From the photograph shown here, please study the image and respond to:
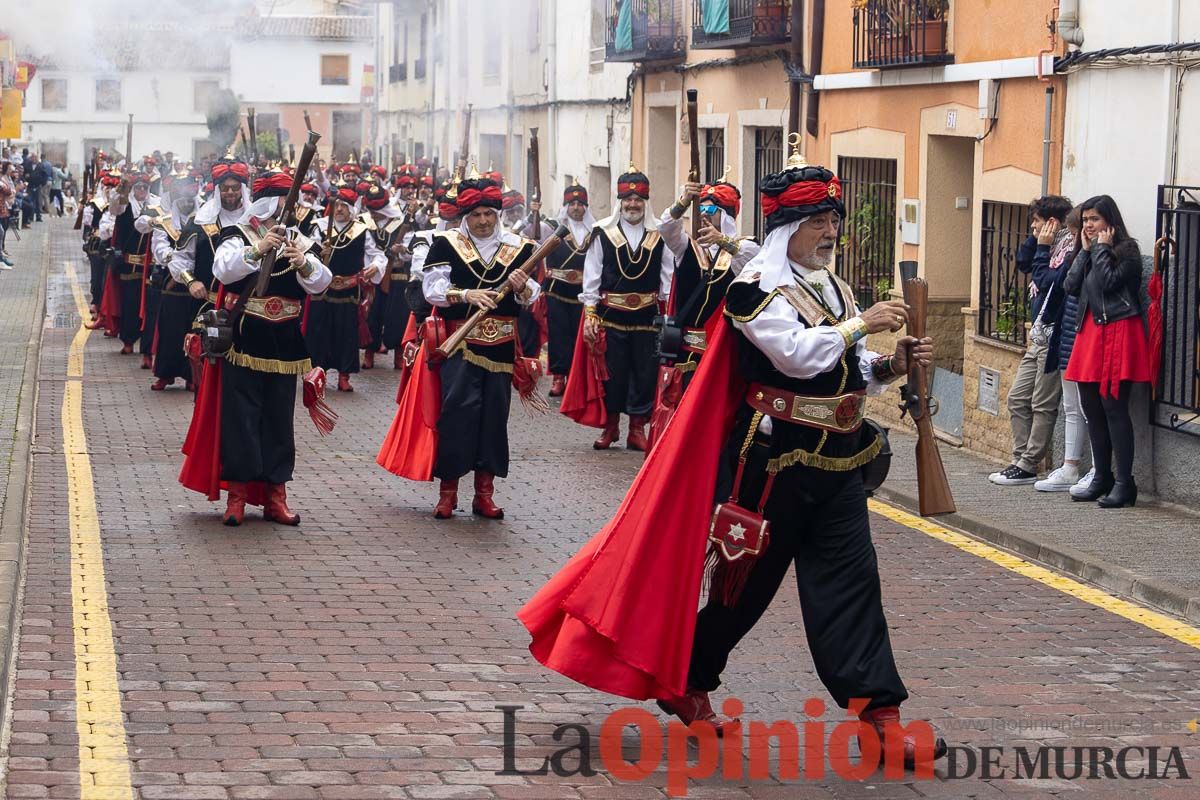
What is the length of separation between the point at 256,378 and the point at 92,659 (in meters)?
3.45

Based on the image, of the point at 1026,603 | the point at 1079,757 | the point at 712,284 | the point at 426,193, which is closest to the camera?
the point at 1079,757

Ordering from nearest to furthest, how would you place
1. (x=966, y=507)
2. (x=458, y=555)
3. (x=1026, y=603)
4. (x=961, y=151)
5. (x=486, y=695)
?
(x=486, y=695) → (x=1026, y=603) → (x=458, y=555) → (x=966, y=507) → (x=961, y=151)

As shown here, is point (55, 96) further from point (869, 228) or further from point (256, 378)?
point (256, 378)

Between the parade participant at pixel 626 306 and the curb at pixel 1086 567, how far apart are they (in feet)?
11.5

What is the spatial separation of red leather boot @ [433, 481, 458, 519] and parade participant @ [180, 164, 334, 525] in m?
0.85

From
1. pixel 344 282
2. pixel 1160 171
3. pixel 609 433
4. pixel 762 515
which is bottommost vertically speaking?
pixel 609 433

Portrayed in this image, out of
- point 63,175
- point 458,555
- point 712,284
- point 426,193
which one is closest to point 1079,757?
point 458,555

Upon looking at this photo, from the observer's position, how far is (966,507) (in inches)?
447

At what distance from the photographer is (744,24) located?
19.8 m

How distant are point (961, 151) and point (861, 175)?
2.20 metres

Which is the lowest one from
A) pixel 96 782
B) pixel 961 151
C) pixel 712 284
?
pixel 96 782

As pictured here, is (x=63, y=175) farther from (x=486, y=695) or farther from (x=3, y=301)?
(x=486, y=695)

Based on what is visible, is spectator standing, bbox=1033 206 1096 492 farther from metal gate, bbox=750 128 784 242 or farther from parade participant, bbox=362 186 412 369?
parade participant, bbox=362 186 412 369

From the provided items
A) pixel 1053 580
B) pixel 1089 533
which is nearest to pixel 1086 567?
pixel 1053 580
